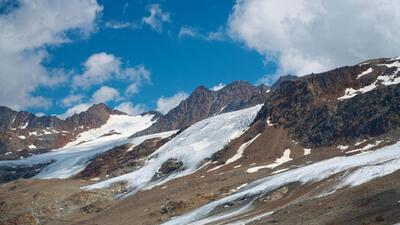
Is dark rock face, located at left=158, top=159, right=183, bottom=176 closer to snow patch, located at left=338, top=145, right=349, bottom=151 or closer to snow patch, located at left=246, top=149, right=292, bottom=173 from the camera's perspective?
snow patch, located at left=246, top=149, right=292, bottom=173

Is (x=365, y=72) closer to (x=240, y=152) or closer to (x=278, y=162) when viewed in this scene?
(x=240, y=152)

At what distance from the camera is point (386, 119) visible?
151500 millimetres

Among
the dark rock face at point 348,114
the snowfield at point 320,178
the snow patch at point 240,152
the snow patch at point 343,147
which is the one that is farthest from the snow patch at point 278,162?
the snowfield at point 320,178

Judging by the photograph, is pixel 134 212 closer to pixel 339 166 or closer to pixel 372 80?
pixel 339 166

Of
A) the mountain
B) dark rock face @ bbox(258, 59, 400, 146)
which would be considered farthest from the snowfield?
dark rock face @ bbox(258, 59, 400, 146)

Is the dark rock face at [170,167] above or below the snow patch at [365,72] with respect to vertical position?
below

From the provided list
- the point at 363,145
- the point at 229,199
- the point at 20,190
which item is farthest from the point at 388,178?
the point at 20,190

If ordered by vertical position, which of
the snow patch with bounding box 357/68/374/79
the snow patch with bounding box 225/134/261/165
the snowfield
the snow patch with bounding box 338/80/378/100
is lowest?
the snowfield

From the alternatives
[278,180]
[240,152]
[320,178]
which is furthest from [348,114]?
[320,178]

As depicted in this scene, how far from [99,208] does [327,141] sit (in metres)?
68.9

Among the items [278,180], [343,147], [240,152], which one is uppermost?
[240,152]

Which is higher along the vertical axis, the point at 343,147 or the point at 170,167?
the point at 170,167

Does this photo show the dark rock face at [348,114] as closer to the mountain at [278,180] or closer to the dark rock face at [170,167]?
the mountain at [278,180]

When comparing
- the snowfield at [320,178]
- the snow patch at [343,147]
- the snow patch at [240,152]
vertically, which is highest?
the snow patch at [240,152]
